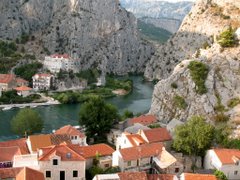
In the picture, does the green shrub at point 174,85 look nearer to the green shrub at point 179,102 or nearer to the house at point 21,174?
the green shrub at point 179,102

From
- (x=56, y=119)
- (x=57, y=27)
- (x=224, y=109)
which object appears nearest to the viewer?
(x=224, y=109)

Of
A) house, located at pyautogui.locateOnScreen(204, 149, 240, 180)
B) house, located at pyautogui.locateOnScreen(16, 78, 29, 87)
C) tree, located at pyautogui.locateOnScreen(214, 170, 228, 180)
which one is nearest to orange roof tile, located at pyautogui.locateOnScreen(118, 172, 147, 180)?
tree, located at pyautogui.locateOnScreen(214, 170, 228, 180)

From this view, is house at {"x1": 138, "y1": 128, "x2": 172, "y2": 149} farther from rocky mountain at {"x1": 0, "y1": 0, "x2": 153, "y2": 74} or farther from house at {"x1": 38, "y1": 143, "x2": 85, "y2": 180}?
rocky mountain at {"x1": 0, "y1": 0, "x2": 153, "y2": 74}

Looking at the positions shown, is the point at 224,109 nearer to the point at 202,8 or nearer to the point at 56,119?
the point at 56,119

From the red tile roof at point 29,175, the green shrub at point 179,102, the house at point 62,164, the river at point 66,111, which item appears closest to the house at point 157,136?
the green shrub at point 179,102

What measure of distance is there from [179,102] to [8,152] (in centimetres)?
2575

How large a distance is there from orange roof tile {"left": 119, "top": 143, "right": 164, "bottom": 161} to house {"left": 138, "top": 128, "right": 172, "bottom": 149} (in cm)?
424

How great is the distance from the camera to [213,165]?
3947cm

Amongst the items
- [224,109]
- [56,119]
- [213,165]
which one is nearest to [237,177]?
[213,165]

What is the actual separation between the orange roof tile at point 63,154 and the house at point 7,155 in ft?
20.6

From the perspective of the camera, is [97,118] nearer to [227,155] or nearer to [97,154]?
[97,154]

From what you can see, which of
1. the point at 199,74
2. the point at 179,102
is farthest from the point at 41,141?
the point at 199,74

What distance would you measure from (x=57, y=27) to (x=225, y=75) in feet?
296

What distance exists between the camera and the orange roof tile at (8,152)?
1596 inches
